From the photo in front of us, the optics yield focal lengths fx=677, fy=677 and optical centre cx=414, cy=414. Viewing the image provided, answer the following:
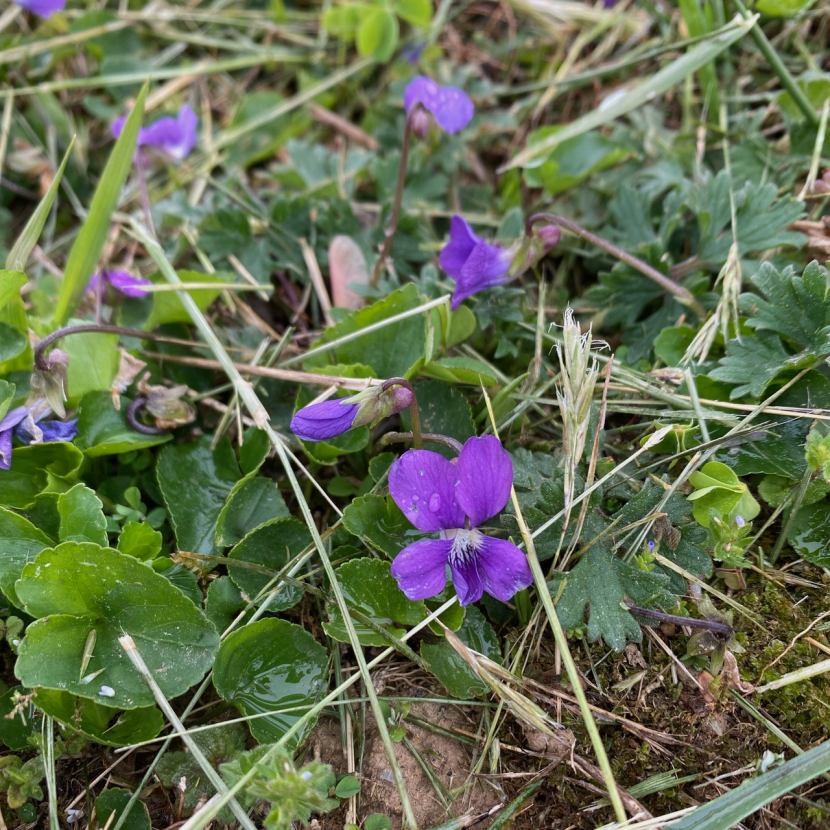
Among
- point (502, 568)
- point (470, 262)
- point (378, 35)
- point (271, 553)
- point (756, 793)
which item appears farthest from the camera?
point (378, 35)

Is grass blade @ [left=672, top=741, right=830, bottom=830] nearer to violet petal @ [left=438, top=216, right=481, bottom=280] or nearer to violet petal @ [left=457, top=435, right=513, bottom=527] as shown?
violet petal @ [left=457, top=435, right=513, bottom=527]

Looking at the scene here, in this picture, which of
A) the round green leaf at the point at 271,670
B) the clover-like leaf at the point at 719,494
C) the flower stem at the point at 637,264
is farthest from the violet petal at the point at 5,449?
the clover-like leaf at the point at 719,494

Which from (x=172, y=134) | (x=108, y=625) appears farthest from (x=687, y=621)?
(x=172, y=134)

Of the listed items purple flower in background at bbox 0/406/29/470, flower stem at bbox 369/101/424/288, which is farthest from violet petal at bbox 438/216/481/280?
purple flower in background at bbox 0/406/29/470

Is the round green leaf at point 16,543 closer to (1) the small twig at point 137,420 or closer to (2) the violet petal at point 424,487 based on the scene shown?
(1) the small twig at point 137,420

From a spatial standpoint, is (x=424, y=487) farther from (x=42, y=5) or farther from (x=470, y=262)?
(x=42, y=5)

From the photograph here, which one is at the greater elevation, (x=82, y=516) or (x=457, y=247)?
(x=457, y=247)

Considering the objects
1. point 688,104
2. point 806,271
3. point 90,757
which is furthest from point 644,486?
point 688,104
